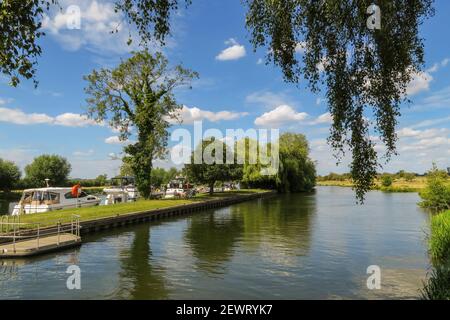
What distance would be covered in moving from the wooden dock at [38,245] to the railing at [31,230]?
0.14 metres

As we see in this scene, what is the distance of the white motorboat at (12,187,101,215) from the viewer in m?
37.4

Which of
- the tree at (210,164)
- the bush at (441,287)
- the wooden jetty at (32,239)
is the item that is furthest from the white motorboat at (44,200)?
the bush at (441,287)

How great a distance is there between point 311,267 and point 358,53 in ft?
44.3

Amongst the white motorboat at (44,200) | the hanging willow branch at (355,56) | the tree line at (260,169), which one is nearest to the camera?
the hanging willow branch at (355,56)

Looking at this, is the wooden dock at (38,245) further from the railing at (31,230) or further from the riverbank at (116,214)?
the riverbank at (116,214)

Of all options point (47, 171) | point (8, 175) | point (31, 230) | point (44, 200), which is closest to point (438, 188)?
point (44, 200)

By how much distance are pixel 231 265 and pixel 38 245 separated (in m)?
10.3

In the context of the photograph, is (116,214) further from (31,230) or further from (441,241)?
(441,241)

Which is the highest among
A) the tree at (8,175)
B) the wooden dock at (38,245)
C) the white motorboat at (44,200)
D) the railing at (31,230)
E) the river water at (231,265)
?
the tree at (8,175)

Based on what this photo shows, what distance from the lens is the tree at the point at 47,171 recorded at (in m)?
95.4

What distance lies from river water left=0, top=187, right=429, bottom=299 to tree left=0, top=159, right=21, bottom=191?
189ft

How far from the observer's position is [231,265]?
20.0 m
